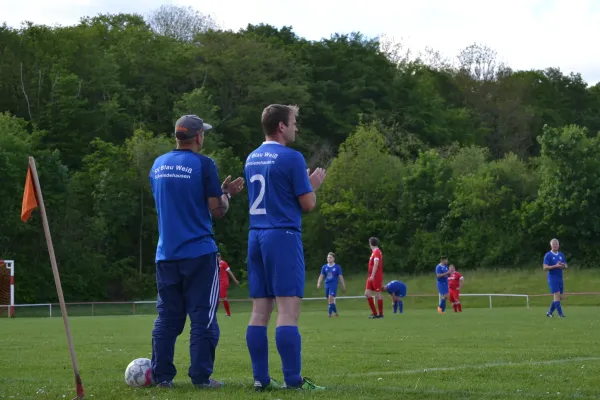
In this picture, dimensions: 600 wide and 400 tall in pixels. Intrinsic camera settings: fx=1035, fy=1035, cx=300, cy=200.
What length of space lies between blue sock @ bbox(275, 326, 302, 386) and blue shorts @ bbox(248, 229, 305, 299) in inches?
11.4

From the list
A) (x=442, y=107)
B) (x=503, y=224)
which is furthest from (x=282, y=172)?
(x=442, y=107)

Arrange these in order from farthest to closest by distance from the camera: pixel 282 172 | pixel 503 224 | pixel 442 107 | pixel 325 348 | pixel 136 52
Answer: pixel 442 107 → pixel 136 52 → pixel 503 224 → pixel 325 348 → pixel 282 172

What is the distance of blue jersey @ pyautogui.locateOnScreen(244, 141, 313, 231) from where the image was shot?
27.1 feet

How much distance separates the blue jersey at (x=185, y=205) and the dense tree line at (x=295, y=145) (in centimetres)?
5127

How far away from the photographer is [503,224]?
2566 inches

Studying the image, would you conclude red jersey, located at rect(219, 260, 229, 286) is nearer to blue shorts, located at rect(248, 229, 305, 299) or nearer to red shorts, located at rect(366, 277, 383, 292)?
red shorts, located at rect(366, 277, 383, 292)

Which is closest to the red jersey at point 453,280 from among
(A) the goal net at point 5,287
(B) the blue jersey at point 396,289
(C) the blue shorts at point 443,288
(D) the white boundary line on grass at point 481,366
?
(C) the blue shorts at point 443,288

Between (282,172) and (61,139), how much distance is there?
62.9 meters

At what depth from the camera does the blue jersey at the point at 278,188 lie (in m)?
8.26

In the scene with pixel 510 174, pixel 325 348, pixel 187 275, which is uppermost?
pixel 510 174

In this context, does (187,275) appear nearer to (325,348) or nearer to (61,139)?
(325,348)

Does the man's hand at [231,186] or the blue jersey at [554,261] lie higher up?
the man's hand at [231,186]

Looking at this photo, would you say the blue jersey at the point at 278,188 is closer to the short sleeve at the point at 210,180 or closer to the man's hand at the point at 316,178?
the man's hand at the point at 316,178

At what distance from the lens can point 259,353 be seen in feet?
27.1
